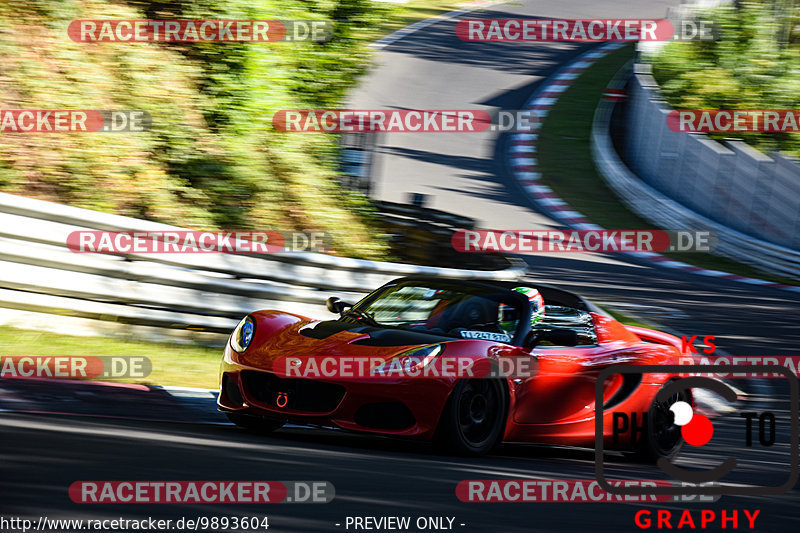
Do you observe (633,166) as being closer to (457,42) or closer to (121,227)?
(457,42)

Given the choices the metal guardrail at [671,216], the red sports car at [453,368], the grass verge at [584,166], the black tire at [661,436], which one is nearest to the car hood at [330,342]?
the red sports car at [453,368]

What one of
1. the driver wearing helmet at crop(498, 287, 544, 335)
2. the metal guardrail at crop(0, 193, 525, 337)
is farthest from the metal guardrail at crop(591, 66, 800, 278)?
the driver wearing helmet at crop(498, 287, 544, 335)

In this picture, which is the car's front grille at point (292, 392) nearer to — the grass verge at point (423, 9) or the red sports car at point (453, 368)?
the red sports car at point (453, 368)

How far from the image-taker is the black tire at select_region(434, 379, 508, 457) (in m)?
5.59

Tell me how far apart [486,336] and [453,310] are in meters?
0.34

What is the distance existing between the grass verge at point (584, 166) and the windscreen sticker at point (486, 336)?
30.6ft

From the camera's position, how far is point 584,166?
791 inches

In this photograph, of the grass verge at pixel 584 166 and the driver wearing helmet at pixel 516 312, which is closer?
the driver wearing helmet at pixel 516 312

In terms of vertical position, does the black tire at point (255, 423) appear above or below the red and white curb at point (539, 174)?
below

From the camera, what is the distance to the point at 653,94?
63.8 ft

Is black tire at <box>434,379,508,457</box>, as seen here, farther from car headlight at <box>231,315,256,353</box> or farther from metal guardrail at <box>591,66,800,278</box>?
metal guardrail at <box>591,66,800,278</box>

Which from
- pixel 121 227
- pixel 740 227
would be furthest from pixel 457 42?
pixel 121 227

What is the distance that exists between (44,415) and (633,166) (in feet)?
51.6

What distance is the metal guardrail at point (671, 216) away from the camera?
14.9m
